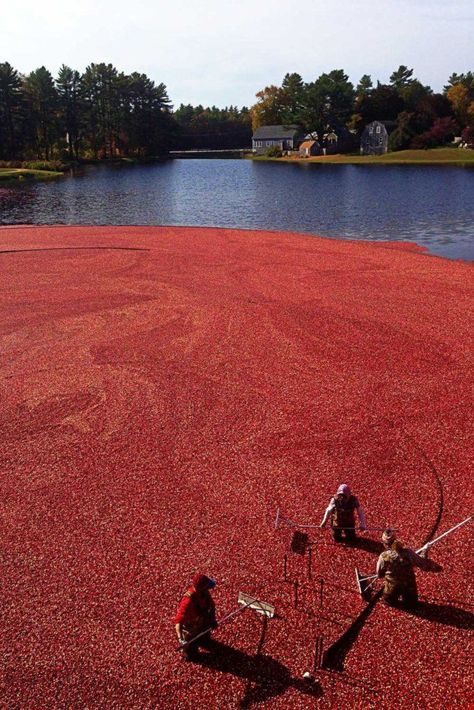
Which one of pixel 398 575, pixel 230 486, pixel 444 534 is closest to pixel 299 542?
pixel 398 575

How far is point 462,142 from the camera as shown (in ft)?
382

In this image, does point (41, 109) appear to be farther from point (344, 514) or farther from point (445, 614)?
point (445, 614)

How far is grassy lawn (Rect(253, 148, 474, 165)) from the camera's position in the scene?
Answer: 4161 inches

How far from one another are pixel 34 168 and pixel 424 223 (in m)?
81.8

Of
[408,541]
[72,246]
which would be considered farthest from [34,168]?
[408,541]

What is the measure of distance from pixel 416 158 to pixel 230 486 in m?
115

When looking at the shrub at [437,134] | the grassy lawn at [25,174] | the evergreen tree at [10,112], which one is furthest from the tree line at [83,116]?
the shrub at [437,134]

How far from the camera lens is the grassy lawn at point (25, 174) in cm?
9175

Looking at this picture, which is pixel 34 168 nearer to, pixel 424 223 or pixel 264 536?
pixel 424 223

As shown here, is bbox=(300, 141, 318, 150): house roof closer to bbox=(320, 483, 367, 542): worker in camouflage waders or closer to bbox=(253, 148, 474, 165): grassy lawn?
bbox=(253, 148, 474, 165): grassy lawn

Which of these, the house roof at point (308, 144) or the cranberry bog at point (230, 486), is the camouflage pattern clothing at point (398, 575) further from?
the house roof at point (308, 144)

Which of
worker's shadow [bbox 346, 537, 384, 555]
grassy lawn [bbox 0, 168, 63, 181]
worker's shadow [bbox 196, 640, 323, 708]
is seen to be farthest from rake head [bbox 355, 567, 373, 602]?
grassy lawn [bbox 0, 168, 63, 181]

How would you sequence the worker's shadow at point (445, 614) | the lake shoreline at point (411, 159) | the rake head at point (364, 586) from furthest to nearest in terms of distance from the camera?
1. the lake shoreline at point (411, 159)
2. the rake head at point (364, 586)
3. the worker's shadow at point (445, 614)

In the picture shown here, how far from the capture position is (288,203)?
61.8m
